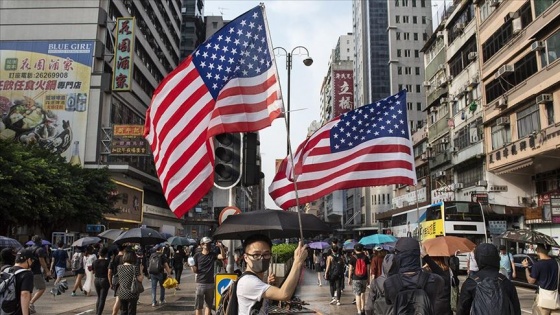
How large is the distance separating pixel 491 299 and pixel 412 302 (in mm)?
768

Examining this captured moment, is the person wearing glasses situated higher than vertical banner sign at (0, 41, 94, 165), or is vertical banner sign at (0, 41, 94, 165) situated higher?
vertical banner sign at (0, 41, 94, 165)

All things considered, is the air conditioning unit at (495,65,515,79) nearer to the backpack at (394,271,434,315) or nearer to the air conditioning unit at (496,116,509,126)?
the air conditioning unit at (496,116,509,126)

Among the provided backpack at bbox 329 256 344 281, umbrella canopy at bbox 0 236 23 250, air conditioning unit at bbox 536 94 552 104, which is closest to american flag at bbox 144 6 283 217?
backpack at bbox 329 256 344 281

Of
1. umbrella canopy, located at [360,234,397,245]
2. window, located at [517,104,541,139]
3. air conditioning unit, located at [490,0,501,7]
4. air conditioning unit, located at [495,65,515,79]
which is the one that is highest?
air conditioning unit, located at [490,0,501,7]

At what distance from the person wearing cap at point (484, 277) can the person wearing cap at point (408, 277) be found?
24 centimetres

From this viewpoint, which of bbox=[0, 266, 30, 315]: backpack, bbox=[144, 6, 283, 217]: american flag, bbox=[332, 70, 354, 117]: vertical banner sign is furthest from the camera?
bbox=[332, 70, 354, 117]: vertical banner sign

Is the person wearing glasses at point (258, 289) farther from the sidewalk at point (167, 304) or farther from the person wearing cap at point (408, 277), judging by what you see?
the sidewalk at point (167, 304)

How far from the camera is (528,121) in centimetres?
2767

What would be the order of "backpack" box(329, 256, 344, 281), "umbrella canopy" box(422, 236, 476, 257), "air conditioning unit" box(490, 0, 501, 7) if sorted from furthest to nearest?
"air conditioning unit" box(490, 0, 501, 7), "backpack" box(329, 256, 344, 281), "umbrella canopy" box(422, 236, 476, 257)

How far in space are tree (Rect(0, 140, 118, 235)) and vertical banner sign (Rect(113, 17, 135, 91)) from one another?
870 cm

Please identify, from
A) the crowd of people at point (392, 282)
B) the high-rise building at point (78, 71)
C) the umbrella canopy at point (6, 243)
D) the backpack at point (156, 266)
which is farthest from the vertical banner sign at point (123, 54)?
the crowd of people at point (392, 282)

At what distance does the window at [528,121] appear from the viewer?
26.8m

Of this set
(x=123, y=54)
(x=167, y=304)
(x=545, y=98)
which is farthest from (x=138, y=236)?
(x=123, y=54)

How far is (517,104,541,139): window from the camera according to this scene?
26766 mm
